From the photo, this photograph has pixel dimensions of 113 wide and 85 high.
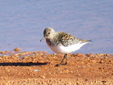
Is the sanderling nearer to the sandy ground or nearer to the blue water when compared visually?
the sandy ground

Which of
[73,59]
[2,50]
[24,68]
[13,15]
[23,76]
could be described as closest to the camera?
[23,76]

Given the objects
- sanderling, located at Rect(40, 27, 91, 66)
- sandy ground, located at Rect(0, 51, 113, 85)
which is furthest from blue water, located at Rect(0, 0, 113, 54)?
sanderling, located at Rect(40, 27, 91, 66)

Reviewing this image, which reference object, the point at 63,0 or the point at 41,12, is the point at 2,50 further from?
the point at 63,0

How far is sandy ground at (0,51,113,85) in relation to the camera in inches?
248

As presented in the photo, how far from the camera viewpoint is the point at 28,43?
1095 centimetres

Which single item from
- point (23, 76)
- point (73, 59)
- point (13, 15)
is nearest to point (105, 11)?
point (13, 15)

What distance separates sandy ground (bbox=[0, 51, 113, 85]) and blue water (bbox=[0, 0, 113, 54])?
95 centimetres

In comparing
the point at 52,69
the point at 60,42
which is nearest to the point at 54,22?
the point at 60,42

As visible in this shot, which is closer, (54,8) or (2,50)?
(2,50)

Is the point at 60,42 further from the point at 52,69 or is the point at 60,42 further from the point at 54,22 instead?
the point at 54,22

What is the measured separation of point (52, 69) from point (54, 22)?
4893mm

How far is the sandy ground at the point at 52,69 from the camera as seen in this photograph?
20.6 ft

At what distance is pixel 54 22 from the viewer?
1237cm

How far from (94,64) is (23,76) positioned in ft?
7.11
